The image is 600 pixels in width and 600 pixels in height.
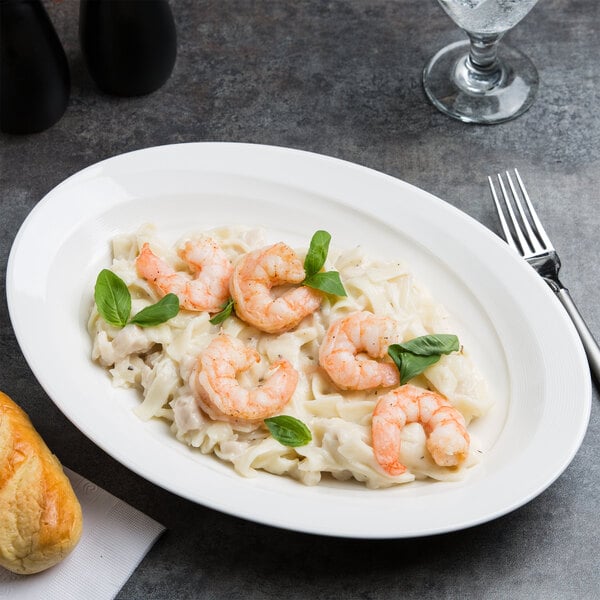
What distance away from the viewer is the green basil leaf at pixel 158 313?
4.02 metres

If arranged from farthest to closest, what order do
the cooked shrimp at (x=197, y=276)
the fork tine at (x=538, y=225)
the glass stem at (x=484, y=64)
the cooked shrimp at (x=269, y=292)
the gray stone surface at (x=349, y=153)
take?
the glass stem at (x=484, y=64), the fork tine at (x=538, y=225), the cooked shrimp at (x=197, y=276), the cooked shrimp at (x=269, y=292), the gray stone surface at (x=349, y=153)

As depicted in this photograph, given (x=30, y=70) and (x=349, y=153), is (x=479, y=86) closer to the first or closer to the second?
(x=349, y=153)

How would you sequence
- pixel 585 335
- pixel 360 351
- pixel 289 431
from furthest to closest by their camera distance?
pixel 585 335
pixel 360 351
pixel 289 431

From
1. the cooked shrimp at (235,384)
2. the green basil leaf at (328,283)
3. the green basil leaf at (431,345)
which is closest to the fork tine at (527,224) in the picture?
the green basil leaf at (431,345)

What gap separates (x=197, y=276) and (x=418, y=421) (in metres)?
1.15

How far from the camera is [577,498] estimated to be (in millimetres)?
4027

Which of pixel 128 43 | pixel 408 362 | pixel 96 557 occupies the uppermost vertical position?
pixel 128 43

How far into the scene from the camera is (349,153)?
210 inches

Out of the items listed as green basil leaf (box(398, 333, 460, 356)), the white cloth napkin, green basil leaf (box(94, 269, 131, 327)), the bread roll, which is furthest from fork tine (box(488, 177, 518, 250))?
the bread roll

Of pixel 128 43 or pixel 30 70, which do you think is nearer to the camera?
pixel 30 70

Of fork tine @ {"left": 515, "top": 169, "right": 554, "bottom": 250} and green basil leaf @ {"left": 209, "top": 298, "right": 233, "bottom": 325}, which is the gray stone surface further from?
green basil leaf @ {"left": 209, "top": 298, "right": 233, "bottom": 325}

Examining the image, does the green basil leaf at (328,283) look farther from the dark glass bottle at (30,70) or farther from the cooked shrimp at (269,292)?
the dark glass bottle at (30,70)

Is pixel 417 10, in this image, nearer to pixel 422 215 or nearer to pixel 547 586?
pixel 422 215

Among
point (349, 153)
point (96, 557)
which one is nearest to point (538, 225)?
point (349, 153)
